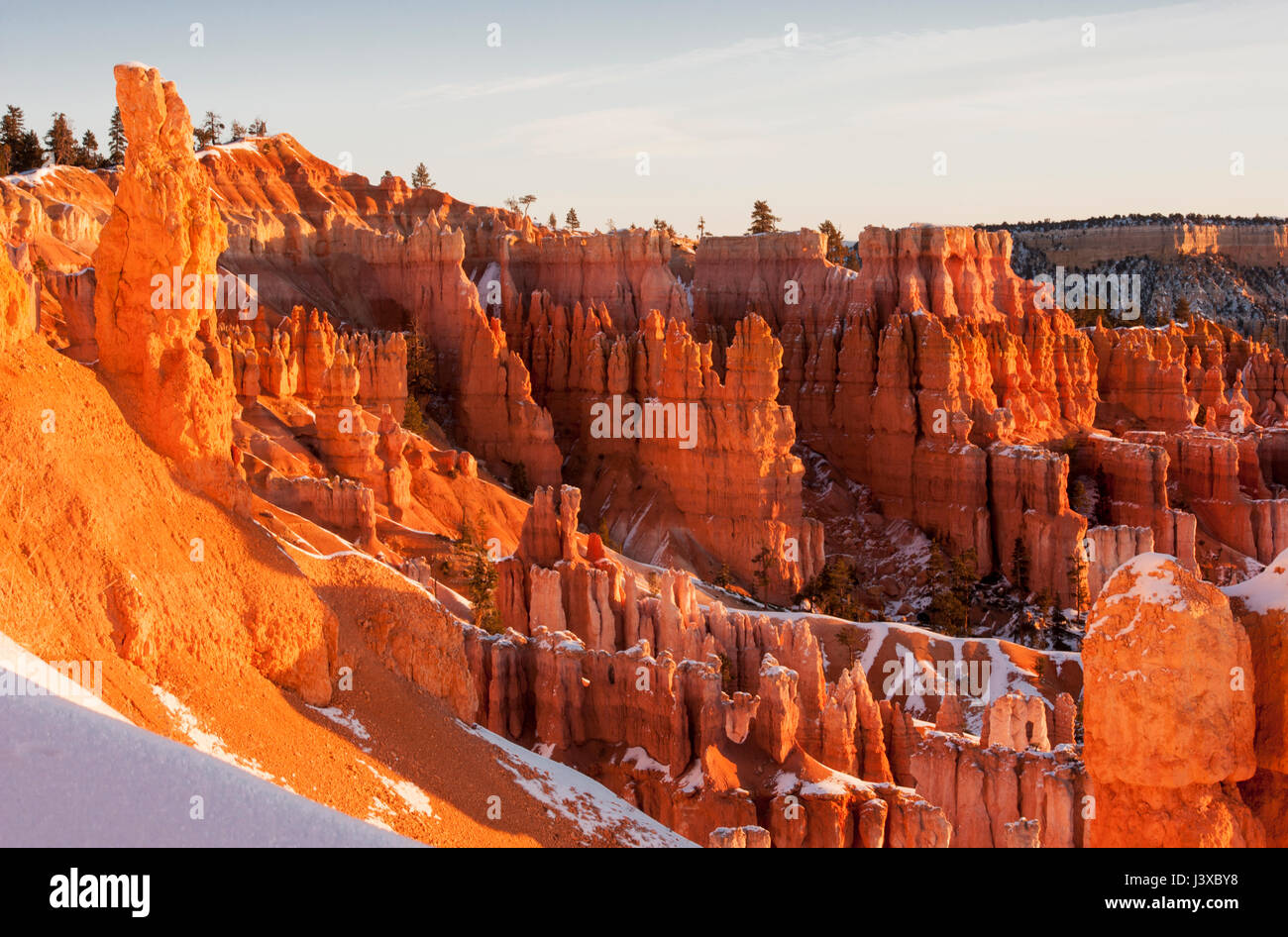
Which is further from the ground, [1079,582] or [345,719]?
[345,719]

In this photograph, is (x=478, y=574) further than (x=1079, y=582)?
No

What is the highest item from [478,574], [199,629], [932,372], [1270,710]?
[932,372]

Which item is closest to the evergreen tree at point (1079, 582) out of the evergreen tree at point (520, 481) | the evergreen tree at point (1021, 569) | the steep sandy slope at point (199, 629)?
the evergreen tree at point (1021, 569)

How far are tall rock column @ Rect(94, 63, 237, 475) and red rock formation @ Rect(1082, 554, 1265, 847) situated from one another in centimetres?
1153

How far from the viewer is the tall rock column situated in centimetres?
1794

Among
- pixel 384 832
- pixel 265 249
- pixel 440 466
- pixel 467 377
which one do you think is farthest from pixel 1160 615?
pixel 265 249

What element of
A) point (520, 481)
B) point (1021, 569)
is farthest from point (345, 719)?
point (1021, 569)

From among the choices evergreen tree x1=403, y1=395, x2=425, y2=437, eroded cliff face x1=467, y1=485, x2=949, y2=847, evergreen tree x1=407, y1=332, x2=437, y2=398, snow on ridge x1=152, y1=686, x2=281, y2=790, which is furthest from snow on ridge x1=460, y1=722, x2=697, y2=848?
evergreen tree x1=407, y1=332, x2=437, y2=398

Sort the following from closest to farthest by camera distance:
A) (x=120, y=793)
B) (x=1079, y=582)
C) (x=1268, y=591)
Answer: (x=120, y=793)
(x=1268, y=591)
(x=1079, y=582)

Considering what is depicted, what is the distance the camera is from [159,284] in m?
18.3

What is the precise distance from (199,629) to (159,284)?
4909 mm

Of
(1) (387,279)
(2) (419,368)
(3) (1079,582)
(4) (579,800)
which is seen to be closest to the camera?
(4) (579,800)

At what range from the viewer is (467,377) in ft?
195

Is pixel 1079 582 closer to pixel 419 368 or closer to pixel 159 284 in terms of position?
pixel 419 368
